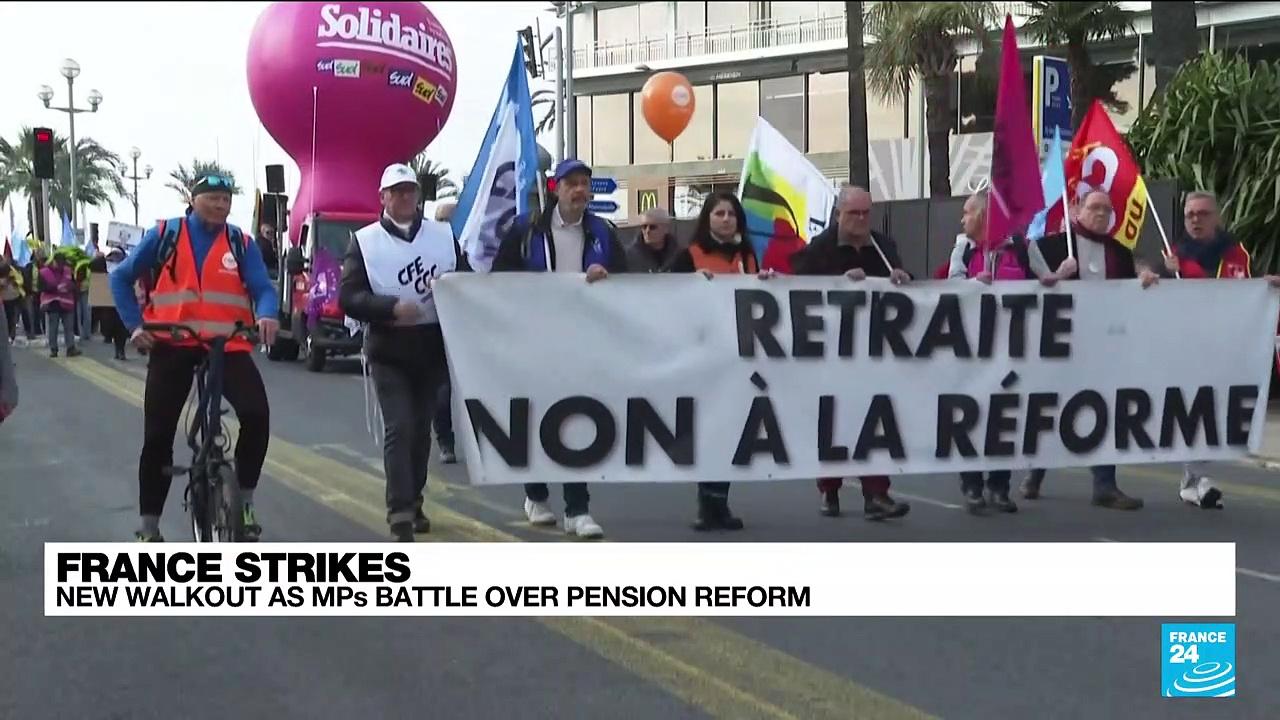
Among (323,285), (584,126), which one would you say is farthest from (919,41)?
(584,126)

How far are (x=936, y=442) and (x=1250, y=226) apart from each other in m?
8.56

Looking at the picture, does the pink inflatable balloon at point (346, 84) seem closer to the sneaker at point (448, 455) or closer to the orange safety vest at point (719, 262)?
the sneaker at point (448, 455)

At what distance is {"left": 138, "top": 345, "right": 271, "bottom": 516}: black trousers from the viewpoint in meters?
6.35

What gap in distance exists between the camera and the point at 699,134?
4481cm

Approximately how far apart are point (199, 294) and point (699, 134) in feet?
129

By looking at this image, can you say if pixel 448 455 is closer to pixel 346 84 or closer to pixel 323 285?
pixel 323 285

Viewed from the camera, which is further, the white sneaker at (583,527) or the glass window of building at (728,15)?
the glass window of building at (728,15)

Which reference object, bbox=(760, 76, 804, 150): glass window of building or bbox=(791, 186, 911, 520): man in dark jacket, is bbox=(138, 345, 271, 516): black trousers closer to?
bbox=(791, 186, 911, 520): man in dark jacket

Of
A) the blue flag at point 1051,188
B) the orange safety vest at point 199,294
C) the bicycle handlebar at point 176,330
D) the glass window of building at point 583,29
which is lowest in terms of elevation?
the bicycle handlebar at point 176,330

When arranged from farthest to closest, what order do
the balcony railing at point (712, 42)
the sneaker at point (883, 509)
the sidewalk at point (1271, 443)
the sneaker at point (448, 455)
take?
1. the balcony railing at point (712, 42)
2. the sidewalk at point (1271, 443)
3. the sneaker at point (448, 455)
4. the sneaker at point (883, 509)

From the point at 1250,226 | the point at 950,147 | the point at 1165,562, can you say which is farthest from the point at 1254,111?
the point at 950,147

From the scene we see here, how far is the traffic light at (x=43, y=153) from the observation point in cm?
3111

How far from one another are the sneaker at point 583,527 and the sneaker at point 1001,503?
233cm

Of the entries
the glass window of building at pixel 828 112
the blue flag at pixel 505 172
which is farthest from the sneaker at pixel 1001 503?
the glass window of building at pixel 828 112
